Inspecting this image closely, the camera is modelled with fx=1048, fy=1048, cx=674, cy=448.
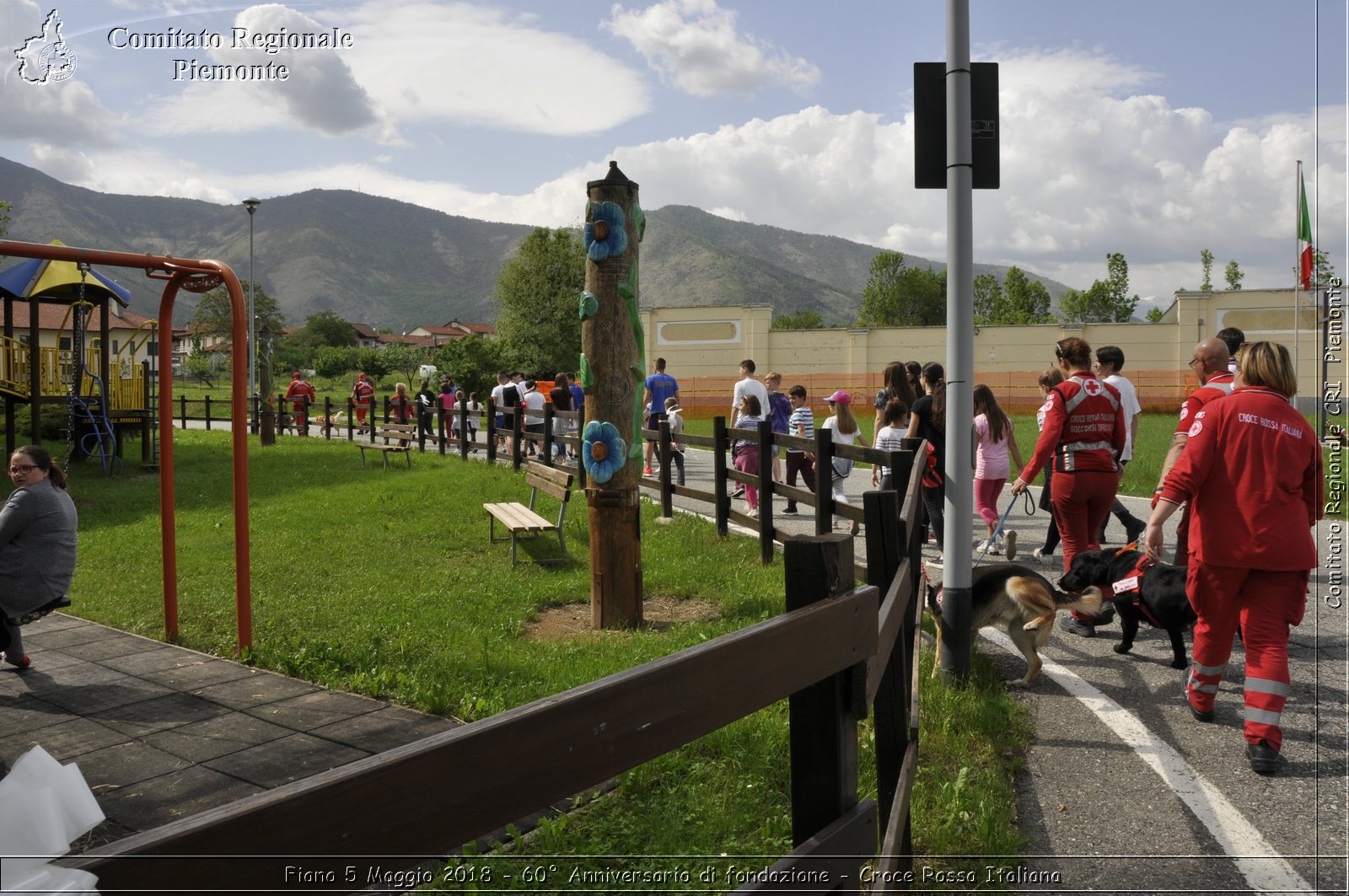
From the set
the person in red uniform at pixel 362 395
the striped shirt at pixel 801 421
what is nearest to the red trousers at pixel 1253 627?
the striped shirt at pixel 801 421

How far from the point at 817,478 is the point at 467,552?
3.89 meters

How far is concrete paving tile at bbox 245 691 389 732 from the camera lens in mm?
5328

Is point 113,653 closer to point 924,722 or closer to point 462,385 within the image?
point 924,722

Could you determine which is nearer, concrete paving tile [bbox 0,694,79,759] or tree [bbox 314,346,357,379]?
concrete paving tile [bbox 0,694,79,759]

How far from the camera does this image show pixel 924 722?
197 inches

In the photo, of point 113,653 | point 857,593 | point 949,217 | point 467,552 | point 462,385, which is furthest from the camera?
point 462,385

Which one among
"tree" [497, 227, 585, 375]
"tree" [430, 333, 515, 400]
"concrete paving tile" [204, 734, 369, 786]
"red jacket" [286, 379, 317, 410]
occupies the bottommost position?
"concrete paving tile" [204, 734, 369, 786]

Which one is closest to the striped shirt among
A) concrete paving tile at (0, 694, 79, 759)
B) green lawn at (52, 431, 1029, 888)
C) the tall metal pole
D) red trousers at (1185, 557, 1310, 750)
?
green lawn at (52, 431, 1029, 888)

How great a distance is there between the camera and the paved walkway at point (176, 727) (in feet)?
14.6

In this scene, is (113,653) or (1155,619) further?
(113,653)

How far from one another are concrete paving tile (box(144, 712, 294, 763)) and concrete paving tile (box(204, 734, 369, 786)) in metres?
0.09

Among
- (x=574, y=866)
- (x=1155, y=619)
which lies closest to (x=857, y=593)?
(x=574, y=866)

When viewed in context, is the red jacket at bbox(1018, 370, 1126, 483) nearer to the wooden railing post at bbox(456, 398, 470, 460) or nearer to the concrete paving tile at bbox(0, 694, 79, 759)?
the concrete paving tile at bbox(0, 694, 79, 759)

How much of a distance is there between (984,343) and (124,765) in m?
50.4
